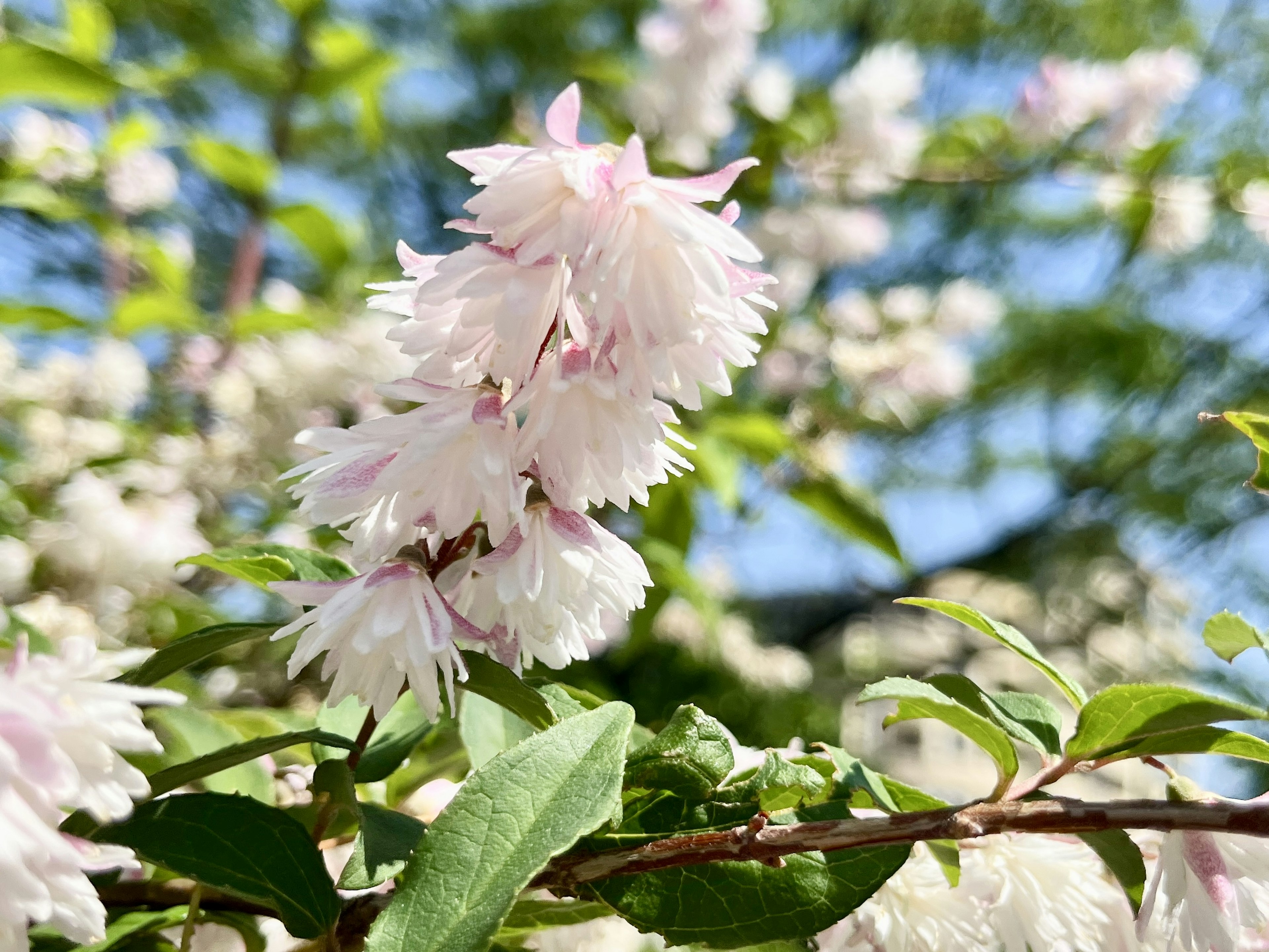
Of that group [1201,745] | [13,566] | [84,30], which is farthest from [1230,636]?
[84,30]

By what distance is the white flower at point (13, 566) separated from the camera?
0.69 m

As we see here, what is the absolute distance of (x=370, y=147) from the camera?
1.29 m

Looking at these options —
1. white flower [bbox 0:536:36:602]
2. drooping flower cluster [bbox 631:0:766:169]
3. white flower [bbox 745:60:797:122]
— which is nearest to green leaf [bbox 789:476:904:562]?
drooping flower cluster [bbox 631:0:766:169]

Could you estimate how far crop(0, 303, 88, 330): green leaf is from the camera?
879 mm

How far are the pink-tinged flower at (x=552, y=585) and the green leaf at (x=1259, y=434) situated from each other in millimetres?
171

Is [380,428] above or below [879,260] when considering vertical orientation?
below

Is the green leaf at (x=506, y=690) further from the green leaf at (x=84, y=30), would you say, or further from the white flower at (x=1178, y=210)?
the white flower at (x=1178, y=210)

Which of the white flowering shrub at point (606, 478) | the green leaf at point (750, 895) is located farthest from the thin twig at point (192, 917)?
the green leaf at point (750, 895)

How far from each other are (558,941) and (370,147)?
1184 mm

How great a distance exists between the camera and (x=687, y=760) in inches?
9.7

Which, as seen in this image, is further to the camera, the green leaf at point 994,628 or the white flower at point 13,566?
the white flower at point 13,566

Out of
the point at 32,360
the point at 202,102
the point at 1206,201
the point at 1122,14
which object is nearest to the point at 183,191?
the point at 202,102

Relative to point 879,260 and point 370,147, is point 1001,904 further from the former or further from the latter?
point 879,260

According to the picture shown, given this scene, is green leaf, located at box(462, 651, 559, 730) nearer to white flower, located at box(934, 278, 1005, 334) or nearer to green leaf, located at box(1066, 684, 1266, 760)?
green leaf, located at box(1066, 684, 1266, 760)
